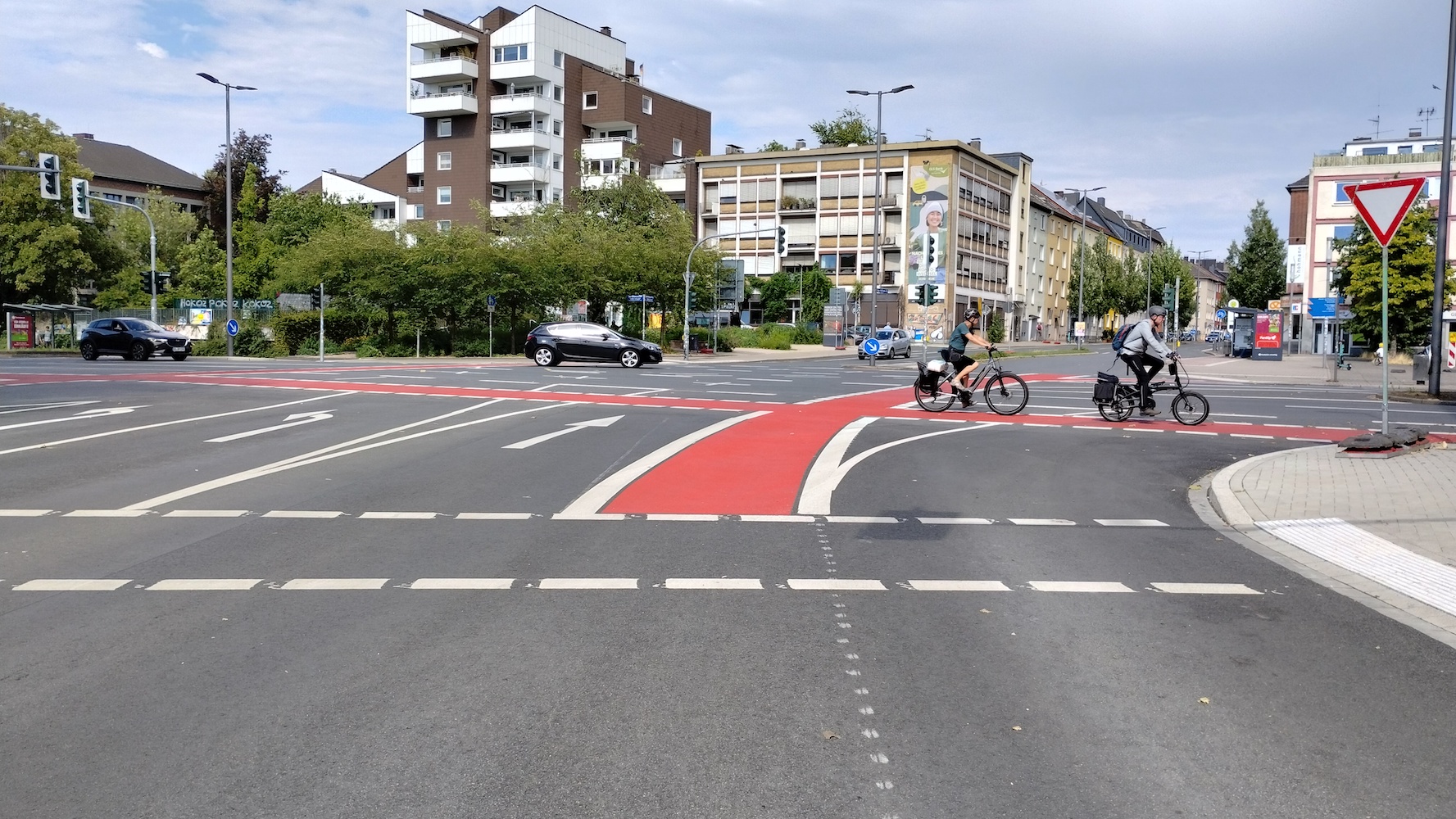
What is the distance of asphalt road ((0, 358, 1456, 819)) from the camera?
381 centimetres

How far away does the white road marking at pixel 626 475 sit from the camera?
30.8 feet

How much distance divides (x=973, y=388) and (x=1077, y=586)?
1306cm

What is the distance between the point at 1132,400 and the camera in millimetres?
18172

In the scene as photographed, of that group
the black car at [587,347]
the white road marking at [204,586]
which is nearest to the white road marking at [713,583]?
the white road marking at [204,586]

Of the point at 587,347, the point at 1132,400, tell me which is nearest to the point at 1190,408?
the point at 1132,400

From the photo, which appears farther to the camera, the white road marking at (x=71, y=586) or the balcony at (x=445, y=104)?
the balcony at (x=445, y=104)

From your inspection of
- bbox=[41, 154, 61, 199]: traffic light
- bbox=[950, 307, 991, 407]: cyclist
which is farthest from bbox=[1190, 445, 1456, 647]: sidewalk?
bbox=[41, 154, 61, 199]: traffic light

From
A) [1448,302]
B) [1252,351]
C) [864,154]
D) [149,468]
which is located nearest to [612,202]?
[864,154]

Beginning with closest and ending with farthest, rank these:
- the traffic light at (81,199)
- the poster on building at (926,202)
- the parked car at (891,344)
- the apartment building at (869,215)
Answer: the traffic light at (81,199) → the parked car at (891,344) → the poster on building at (926,202) → the apartment building at (869,215)

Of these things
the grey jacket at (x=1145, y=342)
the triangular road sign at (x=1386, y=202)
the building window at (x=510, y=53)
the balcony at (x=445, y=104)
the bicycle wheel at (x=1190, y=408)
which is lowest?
the bicycle wheel at (x=1190, y=408)

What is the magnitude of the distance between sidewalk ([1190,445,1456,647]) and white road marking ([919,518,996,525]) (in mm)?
1917

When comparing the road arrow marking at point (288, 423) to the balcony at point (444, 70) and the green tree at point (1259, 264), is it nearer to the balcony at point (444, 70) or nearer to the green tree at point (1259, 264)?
the balcony at point (444, 70)

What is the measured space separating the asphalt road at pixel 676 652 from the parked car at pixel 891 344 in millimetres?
38520

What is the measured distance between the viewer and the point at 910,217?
79125 millimetres
